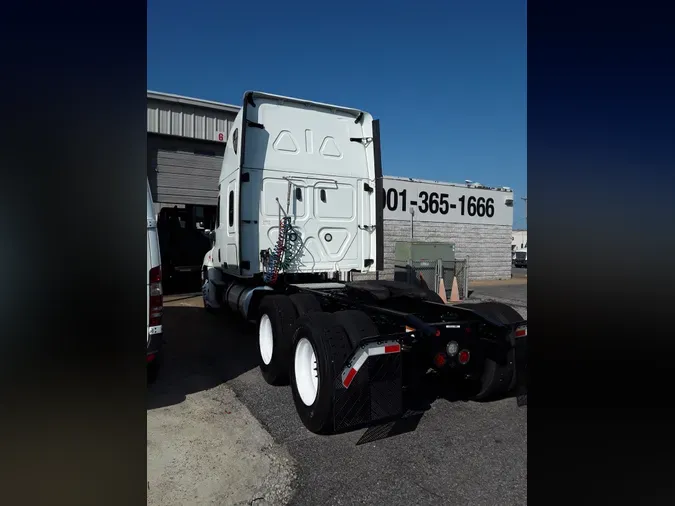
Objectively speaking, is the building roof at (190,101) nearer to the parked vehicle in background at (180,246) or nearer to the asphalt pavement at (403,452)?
the parked vehicle in background at (180,246)

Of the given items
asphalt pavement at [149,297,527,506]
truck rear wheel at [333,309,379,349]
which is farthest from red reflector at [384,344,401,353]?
asphalt pavement at [149,297,527,506]

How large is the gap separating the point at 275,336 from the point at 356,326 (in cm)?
156

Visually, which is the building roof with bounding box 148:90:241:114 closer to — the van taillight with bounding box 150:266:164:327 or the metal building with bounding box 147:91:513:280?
the metal building with bounding box 147:91:513:280

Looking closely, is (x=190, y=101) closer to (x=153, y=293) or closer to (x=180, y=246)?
(x=180, y=246)

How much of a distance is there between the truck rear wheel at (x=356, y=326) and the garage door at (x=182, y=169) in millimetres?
11788

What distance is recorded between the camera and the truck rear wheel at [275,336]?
5059 mm

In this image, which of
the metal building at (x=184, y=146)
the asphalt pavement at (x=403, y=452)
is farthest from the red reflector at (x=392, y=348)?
the metal building at (x=184, y=146)

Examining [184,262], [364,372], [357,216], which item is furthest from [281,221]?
[184,262]

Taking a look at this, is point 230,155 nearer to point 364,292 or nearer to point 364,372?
point 364,292

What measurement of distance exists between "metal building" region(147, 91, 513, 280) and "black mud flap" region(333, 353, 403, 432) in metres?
8.70

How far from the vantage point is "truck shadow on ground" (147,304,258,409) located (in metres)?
5.02

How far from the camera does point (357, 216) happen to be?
22.9 feet

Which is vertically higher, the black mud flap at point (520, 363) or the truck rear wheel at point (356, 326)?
the truck rear wheel at point (356, 326)
